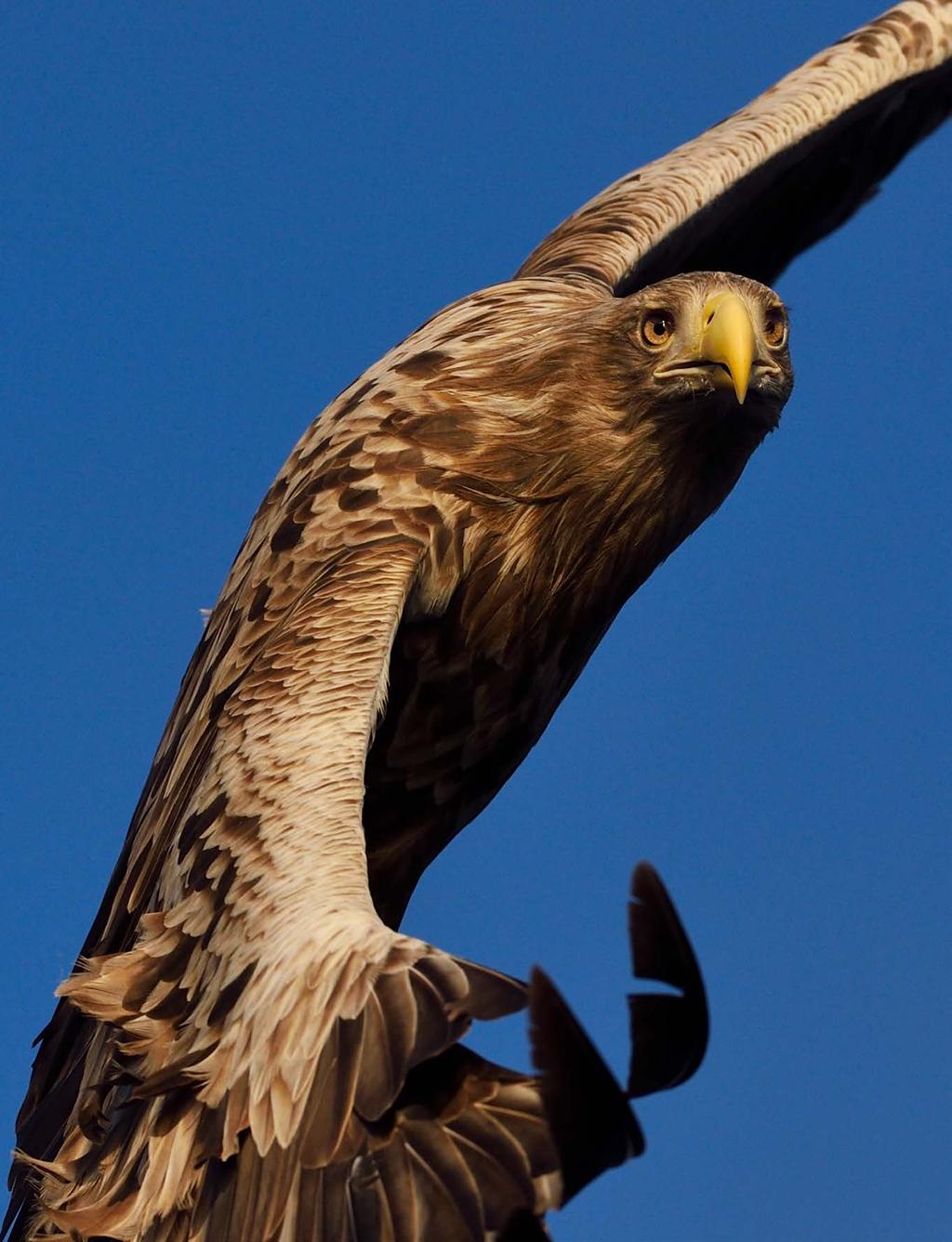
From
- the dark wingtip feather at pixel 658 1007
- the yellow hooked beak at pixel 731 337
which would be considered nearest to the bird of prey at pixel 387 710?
the yellow hooked beak at pixel 731 337

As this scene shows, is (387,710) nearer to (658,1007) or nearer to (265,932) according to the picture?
(265,932)

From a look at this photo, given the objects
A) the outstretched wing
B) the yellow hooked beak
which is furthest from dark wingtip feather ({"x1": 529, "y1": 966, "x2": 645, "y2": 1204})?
the outstretched wing

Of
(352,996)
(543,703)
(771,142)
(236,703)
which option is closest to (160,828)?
(236,703)

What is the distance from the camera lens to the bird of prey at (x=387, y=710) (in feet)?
16.7

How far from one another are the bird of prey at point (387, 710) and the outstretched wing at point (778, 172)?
23 mm

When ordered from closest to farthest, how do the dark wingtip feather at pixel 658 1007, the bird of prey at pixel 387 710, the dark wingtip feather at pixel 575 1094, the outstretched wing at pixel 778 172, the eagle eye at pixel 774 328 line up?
the dark wingtip feather at pixel 575 1094, the dark wingtip feather at pixel 658 1007, the bird of prey at pixel 387 710, the eagle eye at pixel 774 328, the outstretched wing at pixel 778 172

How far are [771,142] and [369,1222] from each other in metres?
5.97

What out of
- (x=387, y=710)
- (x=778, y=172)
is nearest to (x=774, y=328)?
(x=387, y=710)

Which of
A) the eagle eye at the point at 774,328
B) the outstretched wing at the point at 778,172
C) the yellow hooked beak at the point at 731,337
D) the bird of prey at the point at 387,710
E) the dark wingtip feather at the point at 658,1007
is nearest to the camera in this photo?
the dark wingtip feather at the point at 658,1007

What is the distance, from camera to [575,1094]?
445cm

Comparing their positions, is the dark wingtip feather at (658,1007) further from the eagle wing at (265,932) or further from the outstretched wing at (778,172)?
the outstretched wing at (778,172)

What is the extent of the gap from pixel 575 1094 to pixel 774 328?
3729 millimetres

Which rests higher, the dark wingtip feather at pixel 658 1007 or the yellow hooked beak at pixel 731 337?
the yellow hooked beak at pixel 731 337

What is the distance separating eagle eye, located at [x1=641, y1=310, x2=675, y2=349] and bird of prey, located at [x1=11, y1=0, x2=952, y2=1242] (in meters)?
0.01
